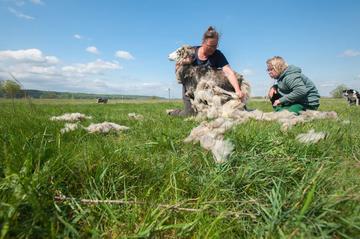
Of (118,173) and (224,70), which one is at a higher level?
(224,70)

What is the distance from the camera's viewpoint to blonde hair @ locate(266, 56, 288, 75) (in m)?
9.37

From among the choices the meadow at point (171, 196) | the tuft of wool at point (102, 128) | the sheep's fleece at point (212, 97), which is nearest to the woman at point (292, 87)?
the sheep's fleece at point (212, 97)

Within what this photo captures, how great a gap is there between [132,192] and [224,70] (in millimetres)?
7233

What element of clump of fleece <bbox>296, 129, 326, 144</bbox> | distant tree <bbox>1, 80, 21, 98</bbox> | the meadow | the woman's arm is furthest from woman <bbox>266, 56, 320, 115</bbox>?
distant tree <bbox>1, 80, 21, 98</bbox>

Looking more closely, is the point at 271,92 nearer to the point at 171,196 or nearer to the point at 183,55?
the point at 183,55

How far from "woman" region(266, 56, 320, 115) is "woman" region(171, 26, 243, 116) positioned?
→ 5.07ft

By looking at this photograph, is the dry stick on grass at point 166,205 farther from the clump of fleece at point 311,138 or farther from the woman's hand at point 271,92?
the woman's hand at point 271,92

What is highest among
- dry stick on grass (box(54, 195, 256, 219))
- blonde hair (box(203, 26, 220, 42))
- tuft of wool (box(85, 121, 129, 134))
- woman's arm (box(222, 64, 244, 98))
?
blonde hair (box(203, 26, 220, 42))

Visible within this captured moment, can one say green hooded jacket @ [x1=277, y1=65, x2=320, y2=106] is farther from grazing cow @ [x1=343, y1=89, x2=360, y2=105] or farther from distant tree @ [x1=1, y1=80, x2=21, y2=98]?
grazing cow @ [x1=343, y1=89, x2=360, y2=105]

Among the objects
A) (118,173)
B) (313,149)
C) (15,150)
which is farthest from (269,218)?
(15,150)

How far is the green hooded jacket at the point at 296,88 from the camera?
9.06 metres

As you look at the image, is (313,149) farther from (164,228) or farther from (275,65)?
(275,65)

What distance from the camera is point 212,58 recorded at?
923 centimetres

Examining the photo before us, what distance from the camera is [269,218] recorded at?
2012 mm
